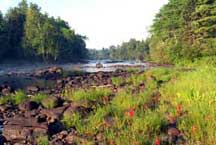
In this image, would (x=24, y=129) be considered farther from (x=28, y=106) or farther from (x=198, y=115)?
(x=198, y=115)

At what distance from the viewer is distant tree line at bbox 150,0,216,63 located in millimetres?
60781

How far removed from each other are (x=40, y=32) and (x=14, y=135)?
8586 centimetres

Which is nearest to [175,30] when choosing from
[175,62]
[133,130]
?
[175,62]

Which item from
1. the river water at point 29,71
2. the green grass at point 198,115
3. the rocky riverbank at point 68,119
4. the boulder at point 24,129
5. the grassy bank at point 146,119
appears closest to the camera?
the green grass at point 198,115

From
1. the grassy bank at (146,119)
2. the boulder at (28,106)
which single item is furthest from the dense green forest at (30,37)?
the grassy bank at (146,119)

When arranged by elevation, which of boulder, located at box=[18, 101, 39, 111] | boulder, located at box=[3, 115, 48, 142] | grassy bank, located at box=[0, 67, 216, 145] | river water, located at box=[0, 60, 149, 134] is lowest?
river water, located at box=[0, 60, 149, 134]

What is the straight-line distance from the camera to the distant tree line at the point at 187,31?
6078cm

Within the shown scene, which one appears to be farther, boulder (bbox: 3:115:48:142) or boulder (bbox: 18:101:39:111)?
boulder (bbox: 18:101:39:111)

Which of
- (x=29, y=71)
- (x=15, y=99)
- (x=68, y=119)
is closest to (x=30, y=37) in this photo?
A: (x=29, y=71)

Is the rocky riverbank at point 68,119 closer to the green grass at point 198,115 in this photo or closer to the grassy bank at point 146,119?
the grassy bank at point 146,119

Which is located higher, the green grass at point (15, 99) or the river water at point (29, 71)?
the green grass at point (15, 99)

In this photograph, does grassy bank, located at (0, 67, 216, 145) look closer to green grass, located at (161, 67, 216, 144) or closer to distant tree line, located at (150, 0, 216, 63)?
green grass, located at (161, 67, 216, 144)

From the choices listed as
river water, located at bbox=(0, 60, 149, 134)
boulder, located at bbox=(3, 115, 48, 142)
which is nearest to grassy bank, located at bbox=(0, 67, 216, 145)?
boulder, located at bbox=(3, 115, 48, 142)

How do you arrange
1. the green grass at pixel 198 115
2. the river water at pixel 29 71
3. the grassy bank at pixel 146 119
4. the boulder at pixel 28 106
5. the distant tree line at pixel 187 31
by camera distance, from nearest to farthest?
the green grass at pixel 198 115 → the grassy bank at pixel 146 119 → the boulder at pixel 28 106 → the river water at pixel 29 71 → the distant tree line at pixel 187 31
